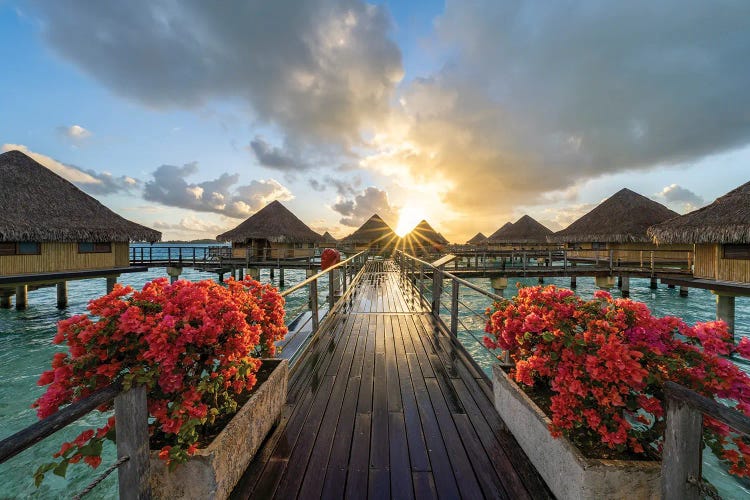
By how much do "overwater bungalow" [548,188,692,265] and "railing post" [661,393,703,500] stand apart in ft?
70.4

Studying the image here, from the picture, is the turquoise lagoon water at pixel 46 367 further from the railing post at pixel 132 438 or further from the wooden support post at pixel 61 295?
the railing post at pixel 132 438

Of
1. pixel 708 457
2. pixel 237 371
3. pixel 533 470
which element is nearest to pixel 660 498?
pixel 533 470

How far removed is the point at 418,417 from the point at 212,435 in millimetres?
1762

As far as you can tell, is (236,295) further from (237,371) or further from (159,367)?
(159,367)

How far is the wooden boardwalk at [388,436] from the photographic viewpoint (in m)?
1.98

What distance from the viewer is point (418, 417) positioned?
8.97 ft

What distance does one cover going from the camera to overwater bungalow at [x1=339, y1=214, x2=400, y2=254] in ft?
111

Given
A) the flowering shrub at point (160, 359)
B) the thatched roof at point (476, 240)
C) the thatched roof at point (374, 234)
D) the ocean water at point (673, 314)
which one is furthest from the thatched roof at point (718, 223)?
the thatched roof at point (476, 240)

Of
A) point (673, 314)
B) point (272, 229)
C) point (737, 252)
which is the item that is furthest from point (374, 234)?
point (737, 252)

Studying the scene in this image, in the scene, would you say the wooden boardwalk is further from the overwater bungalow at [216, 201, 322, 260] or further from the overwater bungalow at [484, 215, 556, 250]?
the overwater bungalow at [484, 215, 556, 250]

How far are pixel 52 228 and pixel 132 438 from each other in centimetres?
1782

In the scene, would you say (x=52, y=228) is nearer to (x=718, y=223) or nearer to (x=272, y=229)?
(x=272, y=229)

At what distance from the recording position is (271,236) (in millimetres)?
24281

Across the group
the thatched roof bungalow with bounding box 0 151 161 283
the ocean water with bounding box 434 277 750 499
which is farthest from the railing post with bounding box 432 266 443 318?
the thatched roof bungalow with bounding box 0 151 161 283
